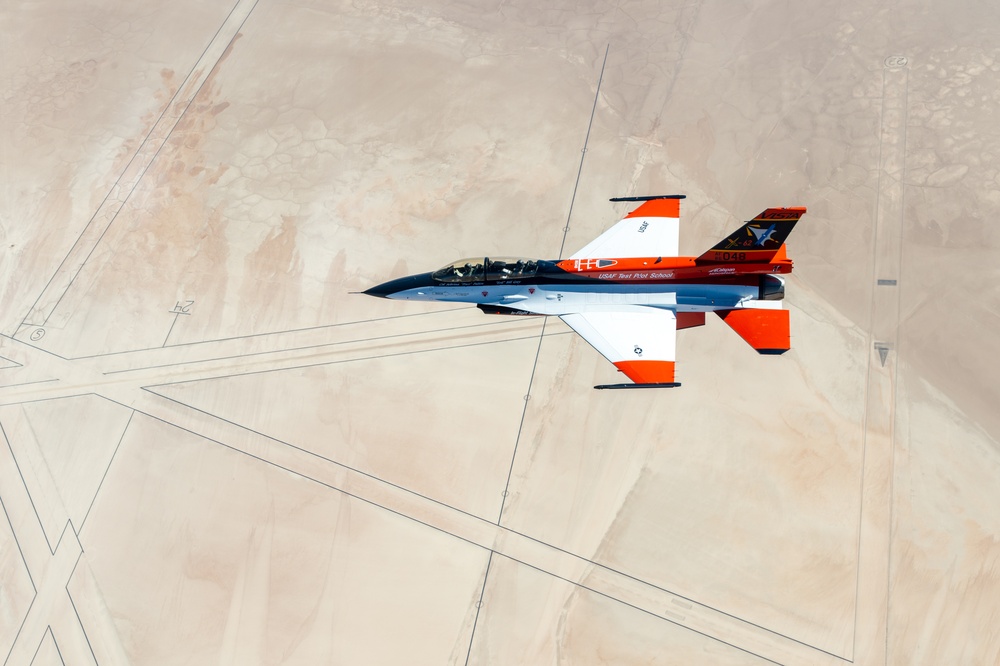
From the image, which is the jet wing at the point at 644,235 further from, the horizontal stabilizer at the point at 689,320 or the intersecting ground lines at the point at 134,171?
the intersecting ground lines at the point at 134,171

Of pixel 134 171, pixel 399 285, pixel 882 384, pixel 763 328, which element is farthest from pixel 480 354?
pixel 134 171

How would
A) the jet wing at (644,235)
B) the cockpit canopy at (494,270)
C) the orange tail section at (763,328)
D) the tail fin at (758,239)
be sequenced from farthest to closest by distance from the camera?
the jet wing at (644,235) → the cockpit canopy at (494,270) → the orange tail section at (763,328) → the tail fin at (758,239)

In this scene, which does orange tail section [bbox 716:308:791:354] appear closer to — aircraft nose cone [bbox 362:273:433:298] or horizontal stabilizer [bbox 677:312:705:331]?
horizontal stabilizer [bbox 677:312:705:331]

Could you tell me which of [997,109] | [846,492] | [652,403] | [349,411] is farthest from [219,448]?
[997,109]

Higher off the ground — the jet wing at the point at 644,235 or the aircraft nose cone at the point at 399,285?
the jet wing at the point at 644,235

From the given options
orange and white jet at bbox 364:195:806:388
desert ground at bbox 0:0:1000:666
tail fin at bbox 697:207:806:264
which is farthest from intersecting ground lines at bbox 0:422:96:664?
tail fin at bbox 697:207:806:264

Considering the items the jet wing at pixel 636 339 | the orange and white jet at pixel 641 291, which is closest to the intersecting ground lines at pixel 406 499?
the orange and white jet at pixel 641 291
